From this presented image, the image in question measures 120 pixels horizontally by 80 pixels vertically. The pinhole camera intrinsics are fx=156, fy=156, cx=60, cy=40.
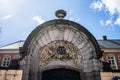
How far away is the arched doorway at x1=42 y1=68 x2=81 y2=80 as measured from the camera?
25.0 ft

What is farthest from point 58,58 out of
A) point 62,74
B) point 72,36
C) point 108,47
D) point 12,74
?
point 108,47

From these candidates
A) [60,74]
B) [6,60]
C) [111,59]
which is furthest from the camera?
[6,60]

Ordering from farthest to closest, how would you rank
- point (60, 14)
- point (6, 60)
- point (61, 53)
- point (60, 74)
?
point (6, 60)
point (60, 14)
point (61, 53)
point (60, 74)

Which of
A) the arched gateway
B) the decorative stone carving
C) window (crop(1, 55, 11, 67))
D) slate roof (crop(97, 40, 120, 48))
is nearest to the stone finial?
the arched gateway

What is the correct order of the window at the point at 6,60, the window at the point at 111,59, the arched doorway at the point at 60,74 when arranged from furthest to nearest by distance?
the window at the point at 6,60
the window at the point at 111,59
the arched doorway at the point at 60,74

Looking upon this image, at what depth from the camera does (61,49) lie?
26.7 ft

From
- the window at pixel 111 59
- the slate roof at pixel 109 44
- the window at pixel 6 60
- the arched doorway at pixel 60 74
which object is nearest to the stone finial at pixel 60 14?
the arched doorway at pixel 60 74

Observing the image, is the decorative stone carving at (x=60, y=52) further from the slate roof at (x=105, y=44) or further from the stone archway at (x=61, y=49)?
the slate roof at (x=105, y=44)

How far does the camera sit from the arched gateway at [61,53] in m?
7.50

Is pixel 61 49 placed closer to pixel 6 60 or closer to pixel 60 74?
pixel 60 74

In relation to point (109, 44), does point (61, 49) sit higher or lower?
lower

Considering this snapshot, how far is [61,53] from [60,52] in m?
0.07

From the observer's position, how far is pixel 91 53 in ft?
25.6

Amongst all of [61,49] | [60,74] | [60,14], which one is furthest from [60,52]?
[60,14]
